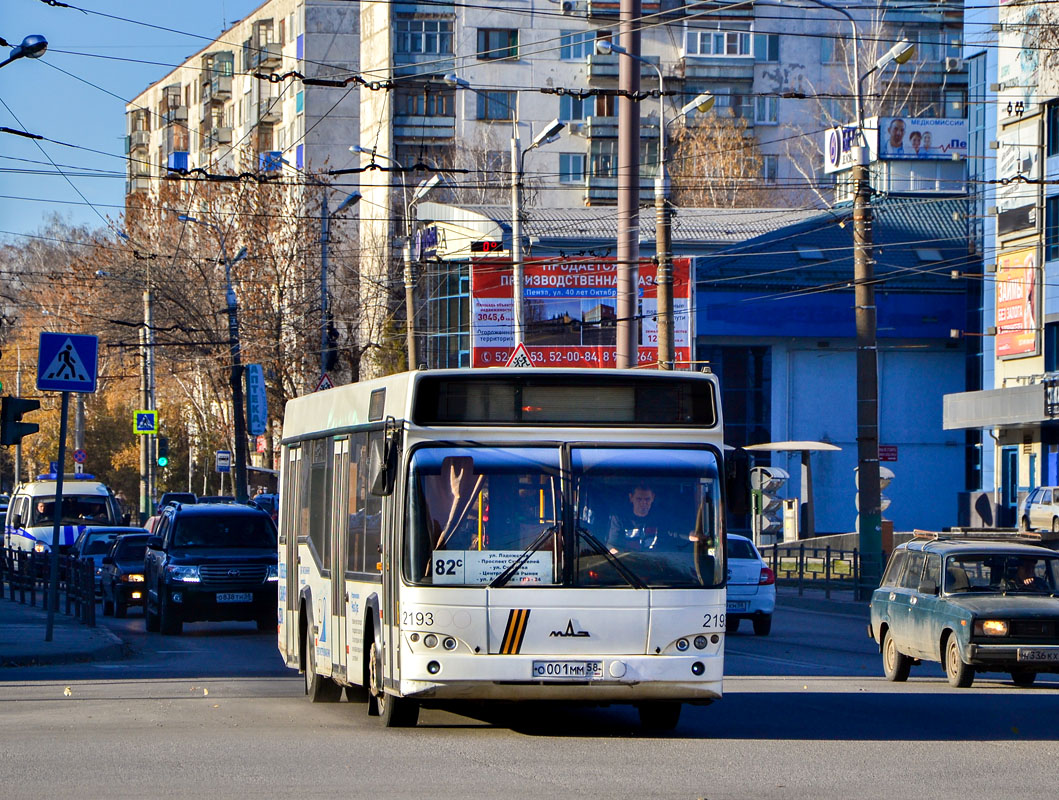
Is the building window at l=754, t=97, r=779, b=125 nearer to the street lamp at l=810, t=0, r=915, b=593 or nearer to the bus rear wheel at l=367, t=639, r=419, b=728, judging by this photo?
the street lamp at l=810, t=0, r=915, b=593

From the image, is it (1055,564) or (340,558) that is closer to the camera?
(340,558)

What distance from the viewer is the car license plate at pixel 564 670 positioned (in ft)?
36.3

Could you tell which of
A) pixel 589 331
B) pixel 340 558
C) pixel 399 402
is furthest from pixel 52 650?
pixel 589 331

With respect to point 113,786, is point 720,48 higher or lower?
higher

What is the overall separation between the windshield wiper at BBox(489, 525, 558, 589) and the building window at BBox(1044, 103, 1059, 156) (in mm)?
39761

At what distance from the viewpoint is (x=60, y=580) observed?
31.5 metres

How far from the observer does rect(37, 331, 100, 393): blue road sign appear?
67.4ft

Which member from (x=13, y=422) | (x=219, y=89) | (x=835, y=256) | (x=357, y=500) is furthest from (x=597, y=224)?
(x=357, y=500)

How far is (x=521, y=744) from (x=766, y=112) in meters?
76.0

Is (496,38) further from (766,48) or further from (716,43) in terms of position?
(766,48)

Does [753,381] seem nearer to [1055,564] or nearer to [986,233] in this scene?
[986,233]

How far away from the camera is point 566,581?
11.1 metres

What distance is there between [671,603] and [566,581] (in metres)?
0.71

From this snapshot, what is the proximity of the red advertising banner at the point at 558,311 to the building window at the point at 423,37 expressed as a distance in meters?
33.7
